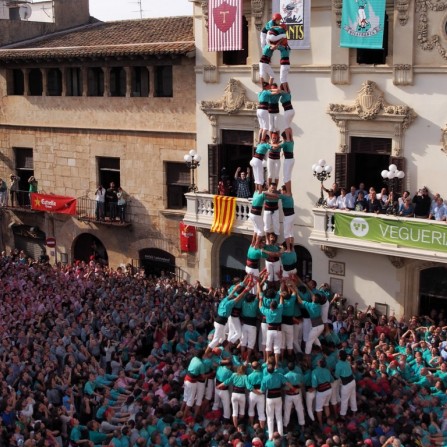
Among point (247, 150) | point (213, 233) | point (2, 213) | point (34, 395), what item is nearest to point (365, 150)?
point (247, 150)

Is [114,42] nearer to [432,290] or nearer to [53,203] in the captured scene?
[53,203]

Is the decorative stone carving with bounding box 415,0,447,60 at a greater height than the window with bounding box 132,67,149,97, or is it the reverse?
the decorative stone carving with bounding box 415,0,447,60

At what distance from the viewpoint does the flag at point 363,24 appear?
83.3 feet

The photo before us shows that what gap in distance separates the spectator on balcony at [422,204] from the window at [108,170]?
525 inches

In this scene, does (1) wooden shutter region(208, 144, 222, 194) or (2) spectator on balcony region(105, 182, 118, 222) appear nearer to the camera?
(1) wooden shutter region(208, 144, 222, 194)

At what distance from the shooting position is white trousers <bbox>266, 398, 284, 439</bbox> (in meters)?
18.8

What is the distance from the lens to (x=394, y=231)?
2473 cm

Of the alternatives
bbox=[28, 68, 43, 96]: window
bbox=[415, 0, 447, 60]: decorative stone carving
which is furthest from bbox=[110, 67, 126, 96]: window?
bbox=[415, 0, 447, 60]: decorative stone carving

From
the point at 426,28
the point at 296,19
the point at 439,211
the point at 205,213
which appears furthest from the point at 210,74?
the point at 439,211

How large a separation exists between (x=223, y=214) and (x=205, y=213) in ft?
2.84

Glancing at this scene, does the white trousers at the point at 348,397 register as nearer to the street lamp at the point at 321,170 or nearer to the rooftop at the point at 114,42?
the street lamp at the point at 321,170

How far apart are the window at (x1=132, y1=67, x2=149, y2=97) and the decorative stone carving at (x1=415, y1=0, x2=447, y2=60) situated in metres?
11.4

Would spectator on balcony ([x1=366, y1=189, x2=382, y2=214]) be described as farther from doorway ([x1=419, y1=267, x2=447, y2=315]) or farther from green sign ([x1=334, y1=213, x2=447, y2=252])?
doorway ([x1=419, y1=267, x2=447, y2=315])

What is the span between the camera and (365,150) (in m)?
26.9
